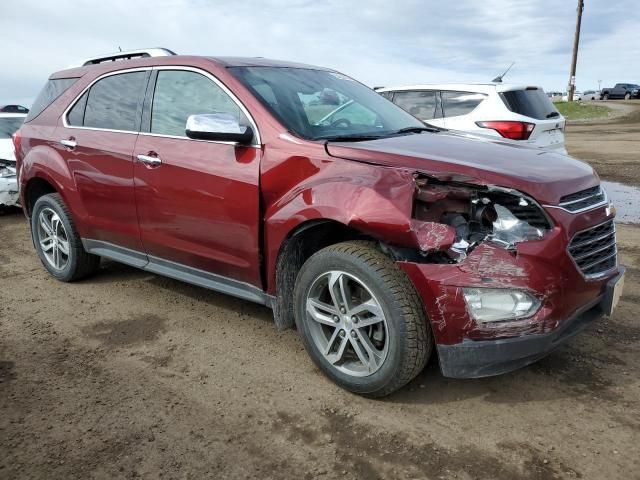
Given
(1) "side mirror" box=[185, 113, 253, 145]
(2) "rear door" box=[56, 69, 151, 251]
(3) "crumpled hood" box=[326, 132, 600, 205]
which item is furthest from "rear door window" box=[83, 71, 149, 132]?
(3) "crumpled hood" box=[326, 132, 600, 205]

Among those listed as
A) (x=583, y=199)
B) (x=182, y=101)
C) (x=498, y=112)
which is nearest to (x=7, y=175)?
(x=182, y=101)

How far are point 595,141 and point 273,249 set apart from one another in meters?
18.2

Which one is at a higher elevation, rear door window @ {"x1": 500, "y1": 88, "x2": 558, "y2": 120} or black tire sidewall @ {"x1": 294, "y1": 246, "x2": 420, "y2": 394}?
rear door window @ {"x1": 500, "y1": 88, "x2": 558, "y2": 120}

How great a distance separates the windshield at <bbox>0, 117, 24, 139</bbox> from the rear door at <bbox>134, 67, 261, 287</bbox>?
20.8 feet

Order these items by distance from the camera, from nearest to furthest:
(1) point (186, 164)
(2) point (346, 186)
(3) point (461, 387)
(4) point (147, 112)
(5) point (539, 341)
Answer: (5) point (539, 341), (2) point (346, 186), (3) point (461, 387), (1) point (186, 164), (4) point (147, 112)

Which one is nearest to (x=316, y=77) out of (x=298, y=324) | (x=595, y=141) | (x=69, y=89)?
(x=298, y=324)

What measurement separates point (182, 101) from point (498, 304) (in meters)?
2.48

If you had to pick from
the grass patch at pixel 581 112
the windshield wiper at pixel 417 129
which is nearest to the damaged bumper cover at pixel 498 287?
the windshield wiper at pixel 417 129

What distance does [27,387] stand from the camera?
3244mm

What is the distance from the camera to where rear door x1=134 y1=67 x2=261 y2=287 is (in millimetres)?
3412

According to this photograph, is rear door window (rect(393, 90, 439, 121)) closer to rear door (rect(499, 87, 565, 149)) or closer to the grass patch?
rear door (rect(499, 87, 565, 149))

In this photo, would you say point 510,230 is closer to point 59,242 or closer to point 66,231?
point 66,231

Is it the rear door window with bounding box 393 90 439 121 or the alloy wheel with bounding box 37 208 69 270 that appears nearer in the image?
the alloy wheel with bounding box 37 208 69 270

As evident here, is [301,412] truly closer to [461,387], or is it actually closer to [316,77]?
[461,387]
